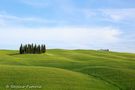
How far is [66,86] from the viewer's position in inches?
1606

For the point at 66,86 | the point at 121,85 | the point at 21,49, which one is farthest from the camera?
the point at 21,49

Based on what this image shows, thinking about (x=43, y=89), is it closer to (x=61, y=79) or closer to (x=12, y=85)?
(x=12, y=85)

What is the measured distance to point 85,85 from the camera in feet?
141

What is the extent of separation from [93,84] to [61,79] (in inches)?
192

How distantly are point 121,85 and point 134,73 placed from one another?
11.2m

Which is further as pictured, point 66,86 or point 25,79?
point 25,79

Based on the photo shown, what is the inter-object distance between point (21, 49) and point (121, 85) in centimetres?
9992

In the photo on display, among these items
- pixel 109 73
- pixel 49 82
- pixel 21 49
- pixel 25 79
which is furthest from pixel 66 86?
pixel 21 49

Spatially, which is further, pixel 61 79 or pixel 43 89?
pixel 61 79

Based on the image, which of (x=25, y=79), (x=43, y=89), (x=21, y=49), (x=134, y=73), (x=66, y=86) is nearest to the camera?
(x=43, y=89)

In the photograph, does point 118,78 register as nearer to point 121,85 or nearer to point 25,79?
point 121,85

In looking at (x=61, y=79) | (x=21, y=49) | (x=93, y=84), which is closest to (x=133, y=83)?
(x=93, y=84)

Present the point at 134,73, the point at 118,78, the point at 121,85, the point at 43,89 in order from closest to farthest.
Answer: the point at 43,89 → the point at 121,85 → the point at 118,78 → the point at 134,73

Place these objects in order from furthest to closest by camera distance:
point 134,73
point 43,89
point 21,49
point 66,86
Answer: point 21,49 → point 134,73 → point 66,86 → point 43,89
